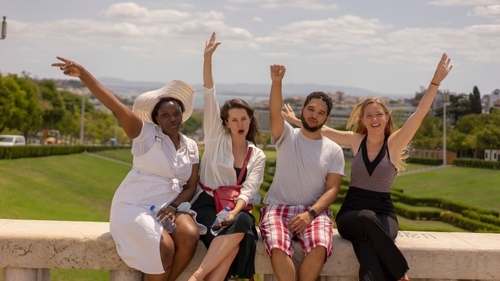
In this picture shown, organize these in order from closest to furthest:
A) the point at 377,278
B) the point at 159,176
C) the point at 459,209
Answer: the point at 377,278, the point at 159,176, the point at 459,209

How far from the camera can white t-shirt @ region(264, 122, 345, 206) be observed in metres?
4.67

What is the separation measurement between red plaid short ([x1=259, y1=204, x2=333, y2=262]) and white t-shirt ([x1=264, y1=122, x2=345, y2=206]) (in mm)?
78

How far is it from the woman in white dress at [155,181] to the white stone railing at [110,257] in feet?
0.44

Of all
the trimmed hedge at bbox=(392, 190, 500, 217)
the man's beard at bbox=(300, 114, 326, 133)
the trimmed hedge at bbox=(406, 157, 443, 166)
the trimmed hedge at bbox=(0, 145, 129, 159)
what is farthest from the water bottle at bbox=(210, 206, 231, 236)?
the trimmed hedge at bbox=(406, 157, 443, 166)

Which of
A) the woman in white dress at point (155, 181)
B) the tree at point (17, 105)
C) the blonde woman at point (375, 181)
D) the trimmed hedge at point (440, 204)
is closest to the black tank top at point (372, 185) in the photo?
the blonde woman at point (375, 181)

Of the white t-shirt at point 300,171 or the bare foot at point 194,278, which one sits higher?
the white t-shirt at point 300,171

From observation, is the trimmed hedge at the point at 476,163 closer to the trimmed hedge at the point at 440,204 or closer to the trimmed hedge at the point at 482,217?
the trimmed hedge at the point at 440,204

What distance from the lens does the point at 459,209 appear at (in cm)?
3039

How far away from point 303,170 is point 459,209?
27.2 m

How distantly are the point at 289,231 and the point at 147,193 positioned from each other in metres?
0.90

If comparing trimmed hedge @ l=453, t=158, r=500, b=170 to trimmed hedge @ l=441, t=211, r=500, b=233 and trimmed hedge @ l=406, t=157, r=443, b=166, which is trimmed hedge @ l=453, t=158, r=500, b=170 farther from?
trimmed hedge @ l=441, t=211, r=500, b=233

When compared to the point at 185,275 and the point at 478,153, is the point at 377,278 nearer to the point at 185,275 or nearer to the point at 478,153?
the point at 185,275

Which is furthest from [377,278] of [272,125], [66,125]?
[66,125]

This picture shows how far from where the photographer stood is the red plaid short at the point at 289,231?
423 cm
